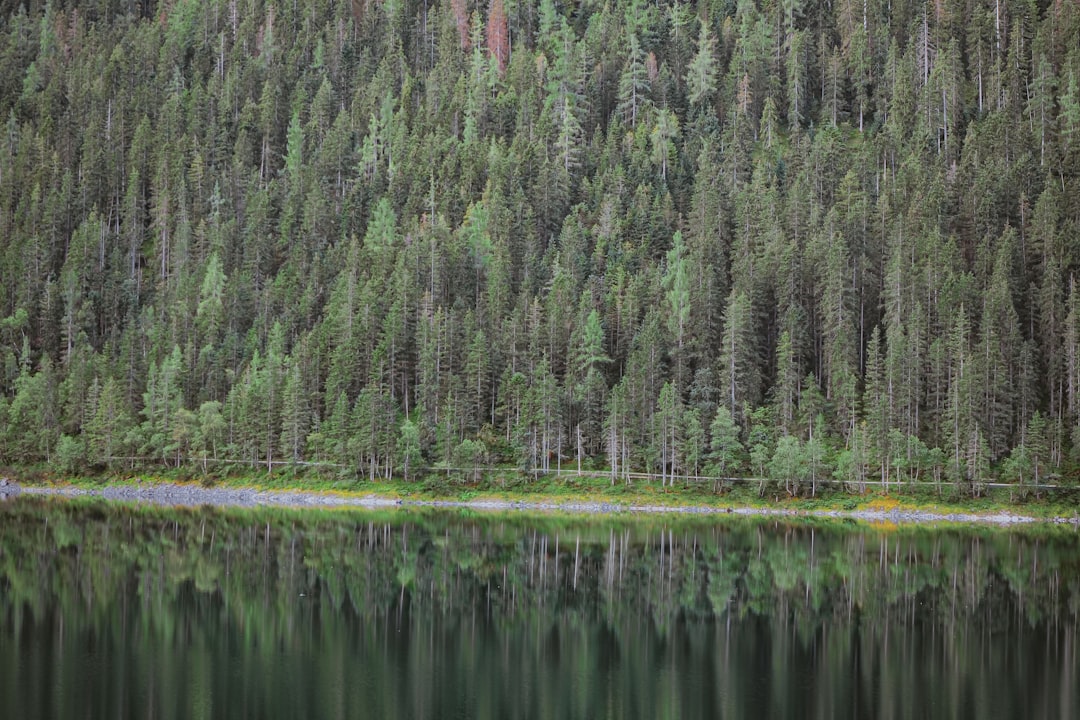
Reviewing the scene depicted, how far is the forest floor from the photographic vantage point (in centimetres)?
11612

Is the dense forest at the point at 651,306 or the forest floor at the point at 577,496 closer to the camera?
the forest floor at the point at 577,496

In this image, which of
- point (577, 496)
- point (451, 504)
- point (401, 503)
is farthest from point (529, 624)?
point (401, 503)

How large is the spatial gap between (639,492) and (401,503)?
80.2ft

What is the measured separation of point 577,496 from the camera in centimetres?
12712

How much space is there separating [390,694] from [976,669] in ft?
77.3

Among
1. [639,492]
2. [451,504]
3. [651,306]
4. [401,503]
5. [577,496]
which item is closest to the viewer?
[451,504]

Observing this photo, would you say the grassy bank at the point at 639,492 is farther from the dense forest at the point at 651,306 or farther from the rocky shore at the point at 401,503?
the dense forest at the point at 651,306

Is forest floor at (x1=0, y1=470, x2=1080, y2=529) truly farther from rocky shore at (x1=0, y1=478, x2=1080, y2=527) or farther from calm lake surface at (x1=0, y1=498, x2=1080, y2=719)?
calm lake surface at (x1=0, y1=498, x2=1080, y2=719)

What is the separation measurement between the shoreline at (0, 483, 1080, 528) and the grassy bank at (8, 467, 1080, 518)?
43 cm

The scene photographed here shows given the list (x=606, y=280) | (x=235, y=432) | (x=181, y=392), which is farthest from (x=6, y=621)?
(x=606, y=280)

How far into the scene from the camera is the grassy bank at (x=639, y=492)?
116 metres

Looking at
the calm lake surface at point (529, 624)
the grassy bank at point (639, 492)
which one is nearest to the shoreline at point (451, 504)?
the grassy bank at point (639, 492)

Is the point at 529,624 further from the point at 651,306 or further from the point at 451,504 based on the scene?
the point at 651,306

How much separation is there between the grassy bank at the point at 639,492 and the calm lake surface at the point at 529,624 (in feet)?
62.9
